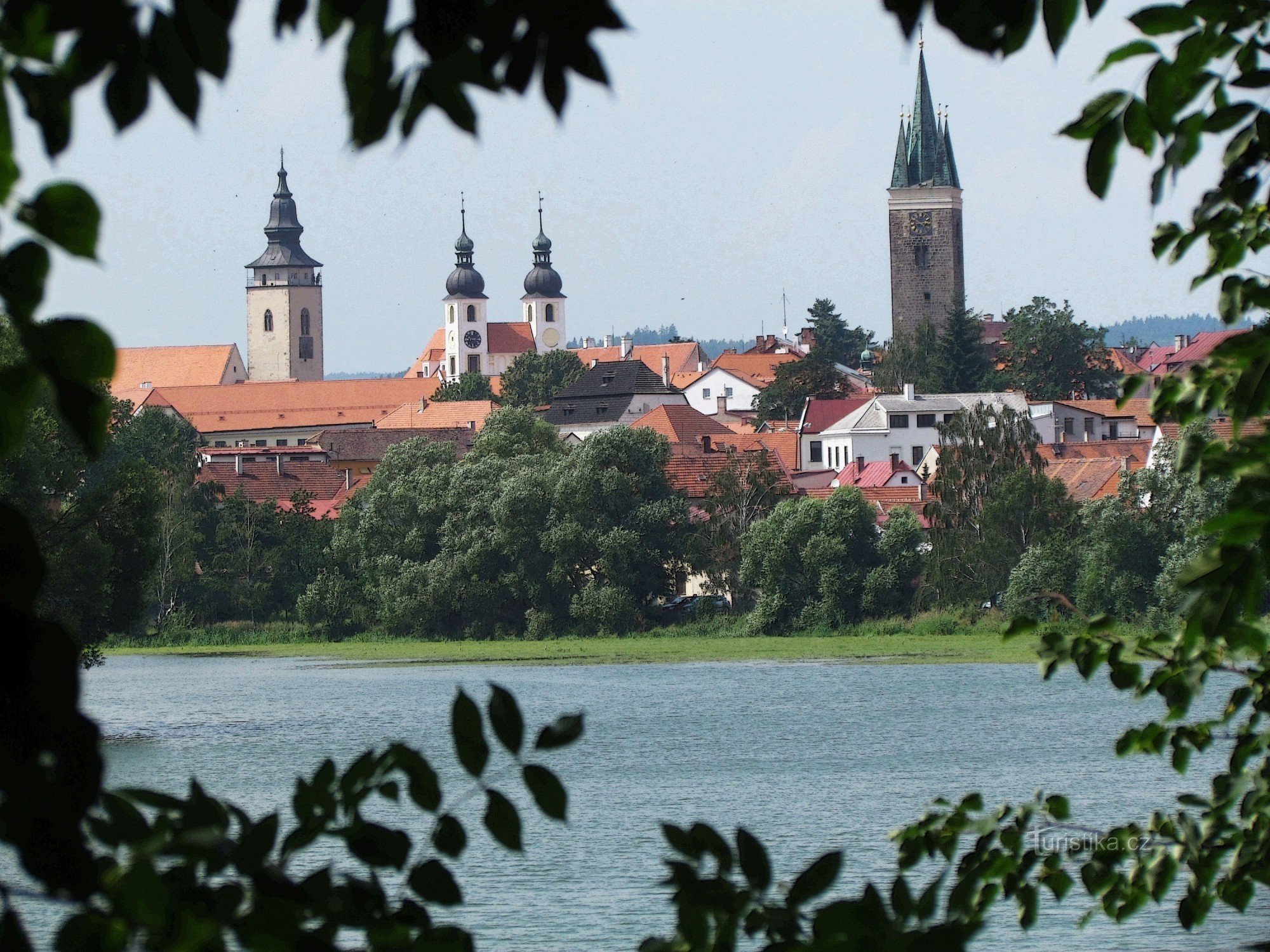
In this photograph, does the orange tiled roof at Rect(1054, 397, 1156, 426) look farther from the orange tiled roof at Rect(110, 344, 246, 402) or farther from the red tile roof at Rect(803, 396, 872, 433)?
the orange tiled roof at Rect(110, 344, 246, 402)

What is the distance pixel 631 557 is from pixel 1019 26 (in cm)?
5008

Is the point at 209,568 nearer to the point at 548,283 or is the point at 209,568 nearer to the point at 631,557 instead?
the point at 631,557

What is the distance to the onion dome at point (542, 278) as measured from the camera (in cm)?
16325

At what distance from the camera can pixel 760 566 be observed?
52156 mm

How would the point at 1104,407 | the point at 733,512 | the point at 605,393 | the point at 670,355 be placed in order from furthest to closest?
the point at 670,355, the point at 605,393, the point at 1104,407, the point at 733,512

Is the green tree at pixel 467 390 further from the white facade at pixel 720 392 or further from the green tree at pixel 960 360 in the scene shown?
the green tree at pixel 960 360

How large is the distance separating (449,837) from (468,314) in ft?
521

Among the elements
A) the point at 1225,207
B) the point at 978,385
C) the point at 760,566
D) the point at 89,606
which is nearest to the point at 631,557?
the point at 760,566

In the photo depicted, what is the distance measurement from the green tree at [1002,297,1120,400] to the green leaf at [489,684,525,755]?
103797 millimetres

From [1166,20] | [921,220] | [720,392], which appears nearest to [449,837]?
[1166,20]

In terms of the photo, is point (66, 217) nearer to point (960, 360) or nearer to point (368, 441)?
point (368, 441)

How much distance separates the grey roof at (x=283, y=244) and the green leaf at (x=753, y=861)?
161m

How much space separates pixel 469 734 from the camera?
210cm

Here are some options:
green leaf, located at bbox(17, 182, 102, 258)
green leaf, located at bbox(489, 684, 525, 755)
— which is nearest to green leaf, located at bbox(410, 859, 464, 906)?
green leaf, located at bbox(489, 684, 525, 755)
